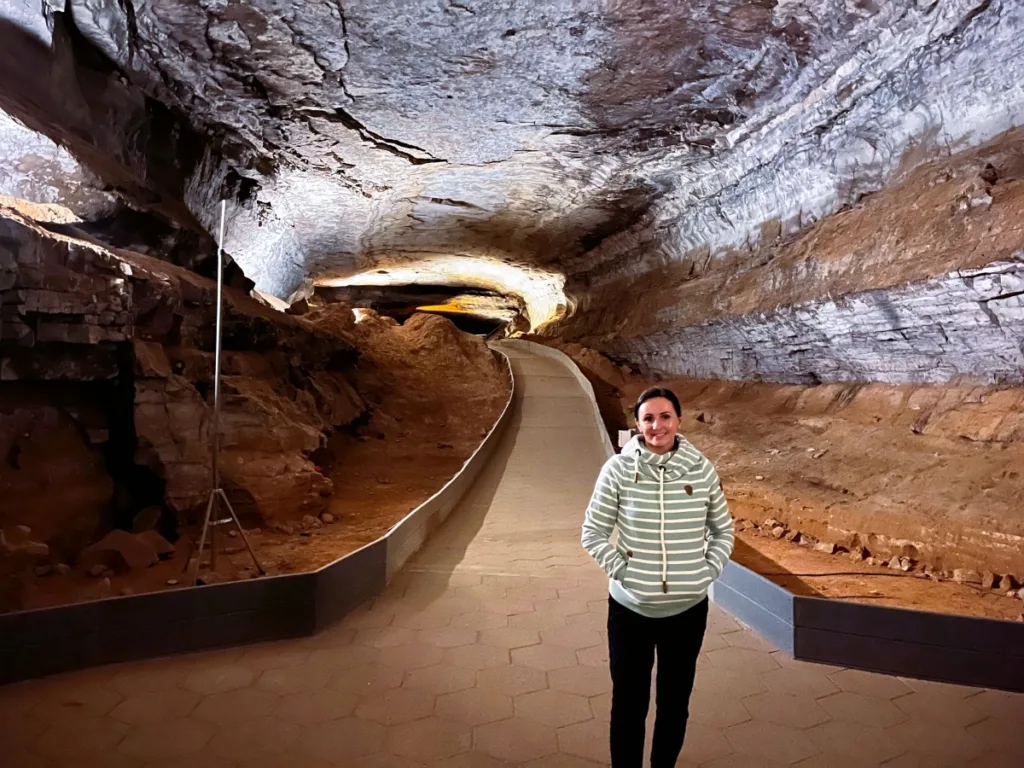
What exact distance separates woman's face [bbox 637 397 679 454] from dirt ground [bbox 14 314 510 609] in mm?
3828

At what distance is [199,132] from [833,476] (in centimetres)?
870

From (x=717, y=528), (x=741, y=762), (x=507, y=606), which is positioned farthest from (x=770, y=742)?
(x=507, y=606)

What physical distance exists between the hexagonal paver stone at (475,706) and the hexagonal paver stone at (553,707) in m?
0.08

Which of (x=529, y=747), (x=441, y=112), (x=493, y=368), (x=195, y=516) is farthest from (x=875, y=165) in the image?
(x=493, y=368)

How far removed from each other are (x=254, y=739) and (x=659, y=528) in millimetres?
2211

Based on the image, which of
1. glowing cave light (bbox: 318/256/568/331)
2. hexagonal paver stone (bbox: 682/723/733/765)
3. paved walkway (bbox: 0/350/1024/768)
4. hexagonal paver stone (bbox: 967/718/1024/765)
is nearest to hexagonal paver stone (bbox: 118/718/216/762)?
paved walkway (bbox: 0/350/1024/768)

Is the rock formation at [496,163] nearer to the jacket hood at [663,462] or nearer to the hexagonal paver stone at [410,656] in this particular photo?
the hexagonal paver stone at [410,656]

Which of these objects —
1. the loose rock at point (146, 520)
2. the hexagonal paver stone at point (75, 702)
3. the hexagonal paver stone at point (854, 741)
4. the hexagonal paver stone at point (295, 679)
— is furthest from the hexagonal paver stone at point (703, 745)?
the loose rock at point (146, 520)

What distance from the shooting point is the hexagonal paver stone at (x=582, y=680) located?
11.4 ft

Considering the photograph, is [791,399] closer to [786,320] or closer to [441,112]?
[786,320]

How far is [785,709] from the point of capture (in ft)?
10.6

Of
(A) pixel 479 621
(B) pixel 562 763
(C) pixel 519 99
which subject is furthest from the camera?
(C) pixel 519 99

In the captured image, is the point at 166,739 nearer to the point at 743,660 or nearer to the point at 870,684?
the point at 743,660

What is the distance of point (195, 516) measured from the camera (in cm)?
595
